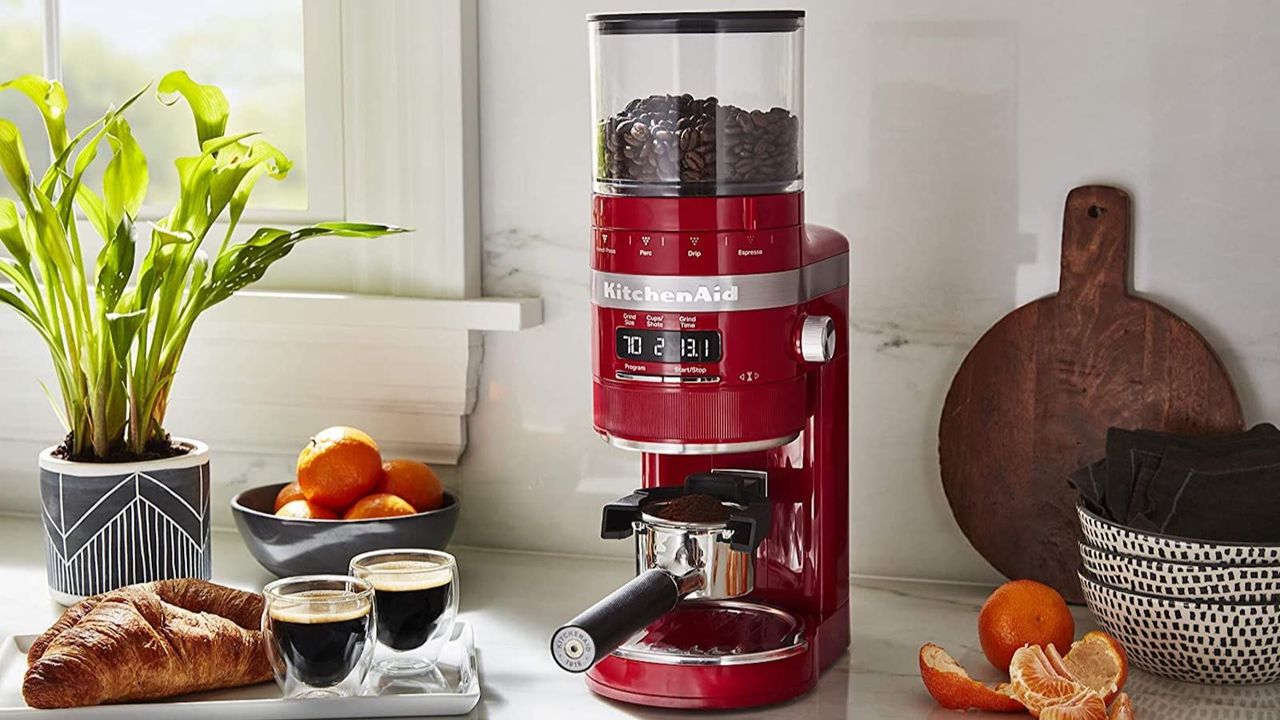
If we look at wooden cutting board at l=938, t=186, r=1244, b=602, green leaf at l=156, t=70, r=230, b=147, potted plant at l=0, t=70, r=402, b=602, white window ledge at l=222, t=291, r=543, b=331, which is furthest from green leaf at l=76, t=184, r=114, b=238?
wooden cutting board at l=938, t=186, r=1244, b=602

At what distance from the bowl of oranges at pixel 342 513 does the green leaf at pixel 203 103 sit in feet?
0.95

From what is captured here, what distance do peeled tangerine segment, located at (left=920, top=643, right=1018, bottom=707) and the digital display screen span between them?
28 centimetres

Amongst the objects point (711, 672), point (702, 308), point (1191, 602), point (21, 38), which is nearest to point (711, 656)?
point (711, 672)

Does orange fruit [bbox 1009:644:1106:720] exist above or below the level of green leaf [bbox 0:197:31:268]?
below

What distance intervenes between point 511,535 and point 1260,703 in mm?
734

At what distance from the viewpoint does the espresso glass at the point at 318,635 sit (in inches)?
41.1

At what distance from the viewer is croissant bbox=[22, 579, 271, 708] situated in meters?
1.04

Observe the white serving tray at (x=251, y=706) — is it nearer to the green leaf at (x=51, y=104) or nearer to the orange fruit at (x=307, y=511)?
the orange fruit at (x=307, y=511)

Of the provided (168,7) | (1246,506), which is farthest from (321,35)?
(1246,506)

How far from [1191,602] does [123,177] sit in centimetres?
93

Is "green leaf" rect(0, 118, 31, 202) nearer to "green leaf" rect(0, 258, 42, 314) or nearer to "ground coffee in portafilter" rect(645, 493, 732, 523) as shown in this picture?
"green leaf" rect(0, 258, 42, 314)

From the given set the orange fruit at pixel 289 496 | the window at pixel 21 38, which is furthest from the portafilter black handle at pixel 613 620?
the window at pixel 21 38

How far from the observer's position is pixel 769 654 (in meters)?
1.09

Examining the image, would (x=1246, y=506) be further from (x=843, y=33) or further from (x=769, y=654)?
(x=843, y=33)
